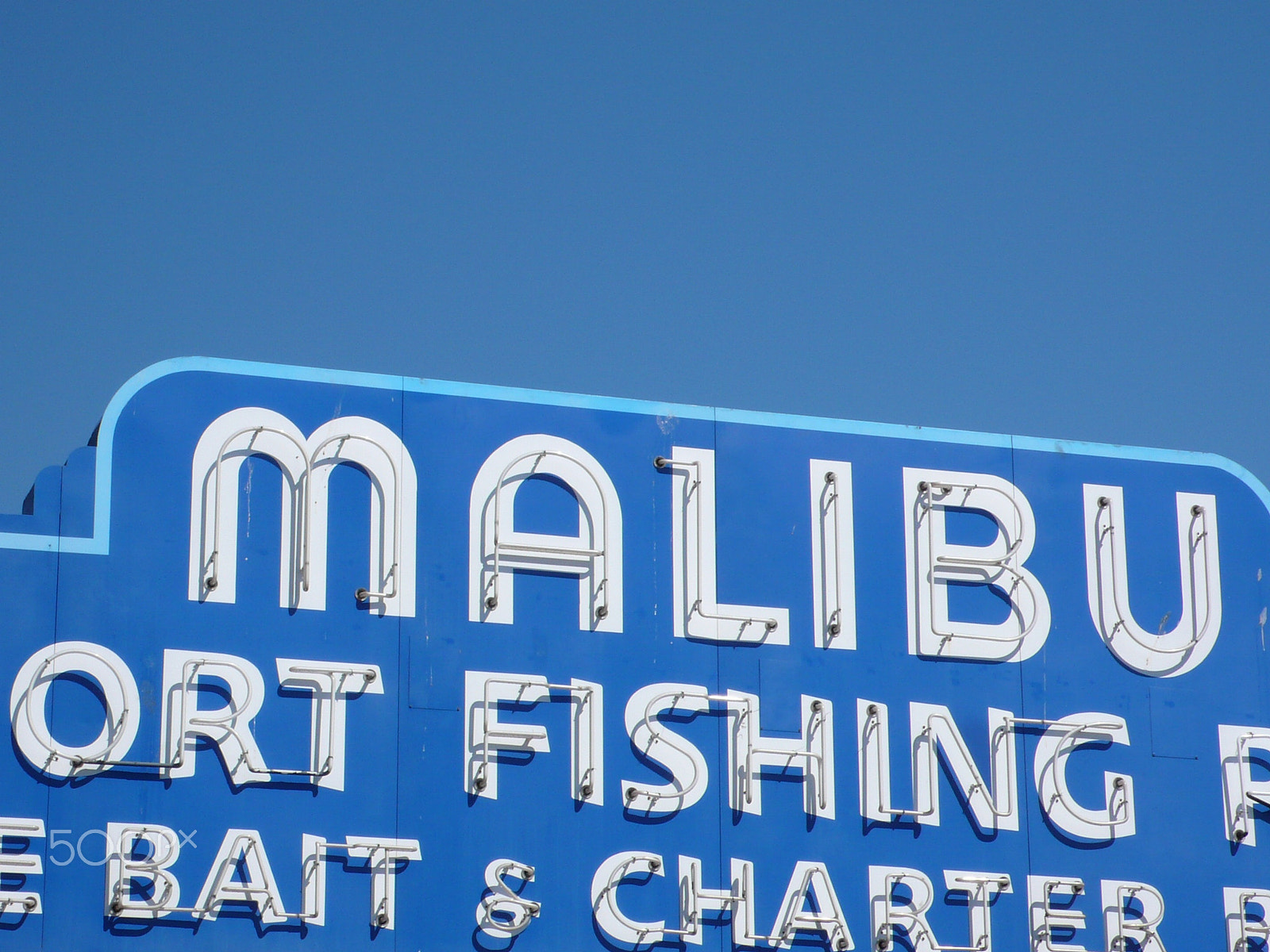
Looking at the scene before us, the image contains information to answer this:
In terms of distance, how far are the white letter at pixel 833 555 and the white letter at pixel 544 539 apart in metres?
1.91

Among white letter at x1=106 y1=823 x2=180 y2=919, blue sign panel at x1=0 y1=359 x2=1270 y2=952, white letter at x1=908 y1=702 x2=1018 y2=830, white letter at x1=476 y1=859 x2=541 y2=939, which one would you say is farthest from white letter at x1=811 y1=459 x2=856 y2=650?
white letter at x1=106 y1=823 x2=180 y2=919

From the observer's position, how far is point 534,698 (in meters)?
17.7

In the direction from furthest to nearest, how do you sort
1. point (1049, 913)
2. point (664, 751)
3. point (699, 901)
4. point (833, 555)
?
point (833, 555) < point (1049, 913) < point (664, 751) < point (699, 901)

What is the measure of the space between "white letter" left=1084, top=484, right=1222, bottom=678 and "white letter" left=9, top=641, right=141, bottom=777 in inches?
360

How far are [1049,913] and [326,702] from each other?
6.90 m

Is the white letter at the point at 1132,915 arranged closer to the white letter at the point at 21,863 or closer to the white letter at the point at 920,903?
the white letter at the point at 920,903

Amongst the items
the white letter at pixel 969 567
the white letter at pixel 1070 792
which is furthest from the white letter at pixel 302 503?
the white letter at pixel 1070 792

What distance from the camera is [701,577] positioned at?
18.5m

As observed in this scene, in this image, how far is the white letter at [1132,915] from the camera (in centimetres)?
1888

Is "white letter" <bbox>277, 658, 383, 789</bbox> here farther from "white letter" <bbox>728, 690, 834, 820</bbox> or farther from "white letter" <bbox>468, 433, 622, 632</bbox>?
"white letter" <bbox>728, 690, 834, 820</bbox>

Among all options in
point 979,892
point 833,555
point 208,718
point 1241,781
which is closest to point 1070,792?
point 979,892

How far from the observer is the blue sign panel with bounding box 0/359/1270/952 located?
16500 millimetres

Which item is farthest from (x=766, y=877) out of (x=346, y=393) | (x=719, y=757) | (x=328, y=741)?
(x=346, y=393)

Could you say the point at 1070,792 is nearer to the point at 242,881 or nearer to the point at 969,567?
the point at 969,567
